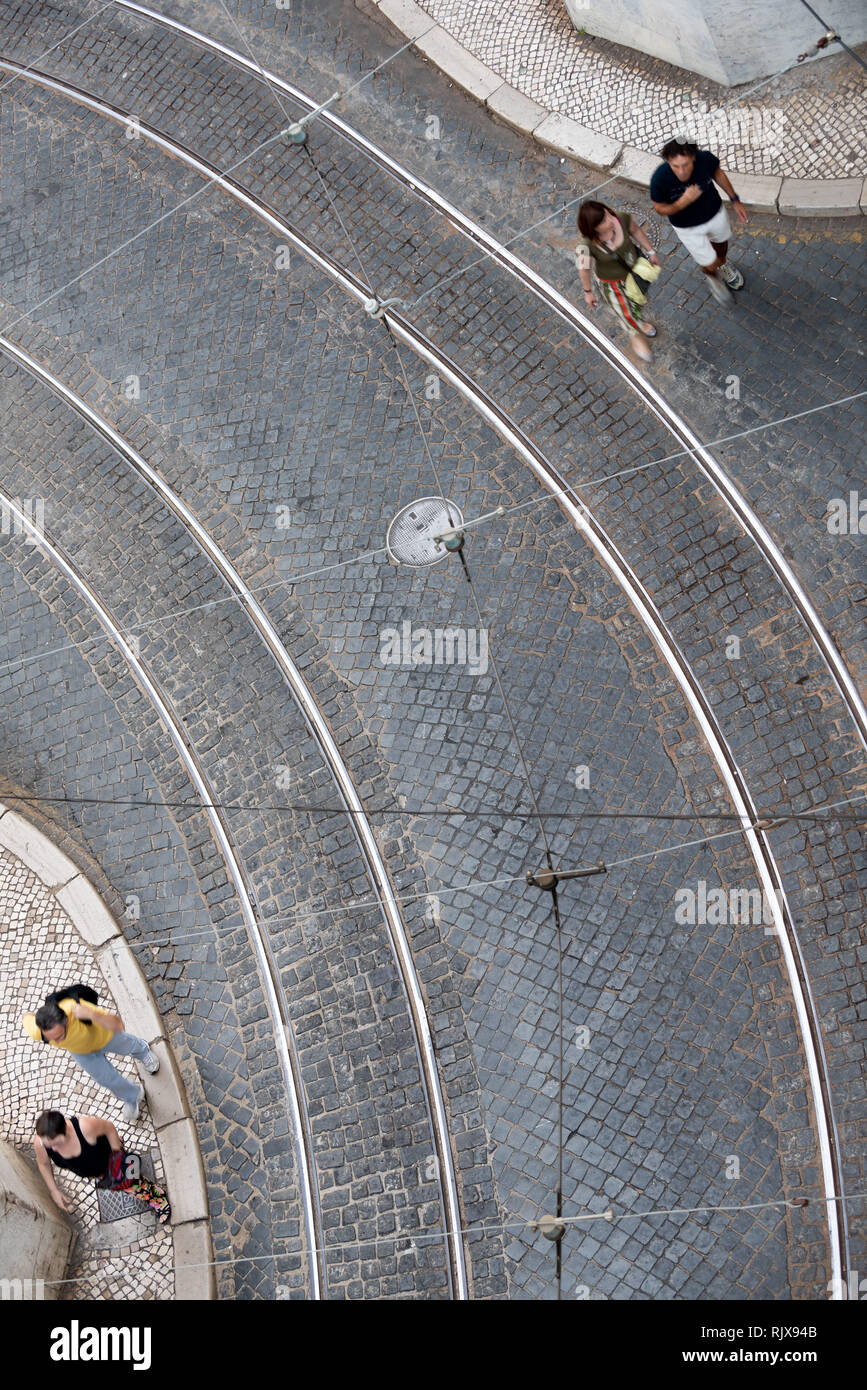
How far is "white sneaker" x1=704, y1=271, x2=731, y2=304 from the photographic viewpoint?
10961mm

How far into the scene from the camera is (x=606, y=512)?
34.9ft

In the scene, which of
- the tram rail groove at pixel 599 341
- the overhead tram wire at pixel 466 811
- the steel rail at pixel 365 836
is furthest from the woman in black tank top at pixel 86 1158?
the tram rail groove at pixel 599 341

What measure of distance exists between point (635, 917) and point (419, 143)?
7.81 m

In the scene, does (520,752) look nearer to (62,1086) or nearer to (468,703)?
(468,703)

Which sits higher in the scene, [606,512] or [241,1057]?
[606,512]

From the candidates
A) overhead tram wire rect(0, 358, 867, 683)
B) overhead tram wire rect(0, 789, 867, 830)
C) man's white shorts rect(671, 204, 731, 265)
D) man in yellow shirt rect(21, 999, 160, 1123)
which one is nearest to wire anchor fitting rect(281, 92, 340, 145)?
overhead tram wire rect(0, 358, 867, 683)

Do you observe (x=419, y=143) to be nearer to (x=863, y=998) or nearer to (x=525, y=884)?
(x=525, y=884)

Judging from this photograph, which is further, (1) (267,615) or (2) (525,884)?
(1) (267,615)

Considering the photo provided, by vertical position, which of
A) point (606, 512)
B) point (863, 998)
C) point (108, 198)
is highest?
point (108, 198)

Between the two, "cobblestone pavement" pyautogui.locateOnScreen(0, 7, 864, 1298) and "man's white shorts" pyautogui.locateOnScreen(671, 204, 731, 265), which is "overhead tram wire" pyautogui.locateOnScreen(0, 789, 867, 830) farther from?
"man's white shorts" pyautogui.locateOnScreen(671, 204, 731, 265)

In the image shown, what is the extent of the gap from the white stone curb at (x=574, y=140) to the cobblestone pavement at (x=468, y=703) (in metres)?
0.27

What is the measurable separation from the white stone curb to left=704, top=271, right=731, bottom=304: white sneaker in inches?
35.8

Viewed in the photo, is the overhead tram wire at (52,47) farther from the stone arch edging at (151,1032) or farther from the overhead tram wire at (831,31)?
the stone arch edging at (151,1032)
